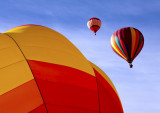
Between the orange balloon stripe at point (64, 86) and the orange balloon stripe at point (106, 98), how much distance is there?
22cm

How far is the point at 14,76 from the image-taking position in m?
4.36

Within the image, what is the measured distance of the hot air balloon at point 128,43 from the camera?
2128cm

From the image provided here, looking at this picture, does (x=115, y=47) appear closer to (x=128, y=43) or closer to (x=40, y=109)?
(x=128, y=43)

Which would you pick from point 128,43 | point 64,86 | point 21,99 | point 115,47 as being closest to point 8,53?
point 21,99

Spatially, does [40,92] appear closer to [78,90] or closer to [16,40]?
[78,90]

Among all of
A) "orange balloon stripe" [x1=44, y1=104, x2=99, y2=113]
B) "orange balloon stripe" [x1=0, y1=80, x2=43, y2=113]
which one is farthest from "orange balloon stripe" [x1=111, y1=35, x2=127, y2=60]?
"orange balloon stripe" [x1=0, y1=80, x2=43, y2=113]

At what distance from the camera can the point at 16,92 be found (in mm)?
4254

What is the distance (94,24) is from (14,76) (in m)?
23.8

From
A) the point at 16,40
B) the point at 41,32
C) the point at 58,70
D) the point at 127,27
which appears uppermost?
the point at 127,27

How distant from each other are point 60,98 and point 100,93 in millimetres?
1235

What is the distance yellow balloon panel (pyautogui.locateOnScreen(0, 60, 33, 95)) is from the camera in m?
4.25

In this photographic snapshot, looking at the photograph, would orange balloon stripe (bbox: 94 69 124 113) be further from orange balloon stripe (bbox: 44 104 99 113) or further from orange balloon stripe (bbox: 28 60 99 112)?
orange balloon stripe (bbox: 44 104 99 113)

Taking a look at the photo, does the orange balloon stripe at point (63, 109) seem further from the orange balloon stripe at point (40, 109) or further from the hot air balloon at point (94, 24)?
the hot air balloon at point (94, 24)

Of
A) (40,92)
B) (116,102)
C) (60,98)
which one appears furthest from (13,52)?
(116,102)
